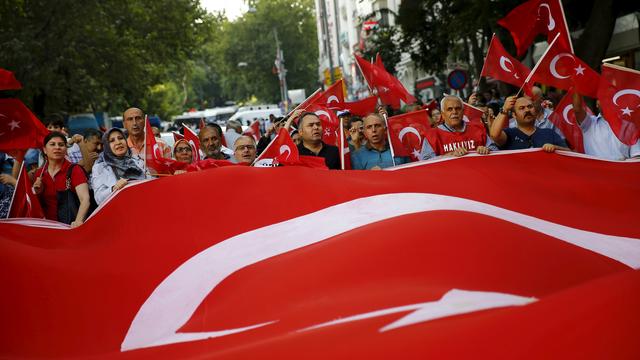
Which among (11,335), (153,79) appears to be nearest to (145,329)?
(11,335)

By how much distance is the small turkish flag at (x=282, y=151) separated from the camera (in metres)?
6.86

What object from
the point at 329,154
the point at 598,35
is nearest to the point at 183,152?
the point at 329,154

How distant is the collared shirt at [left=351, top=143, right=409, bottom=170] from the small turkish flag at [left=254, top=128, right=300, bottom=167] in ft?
3.49

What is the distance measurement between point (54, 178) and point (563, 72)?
→ 4.87m

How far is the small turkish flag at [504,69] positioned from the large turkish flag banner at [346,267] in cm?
264

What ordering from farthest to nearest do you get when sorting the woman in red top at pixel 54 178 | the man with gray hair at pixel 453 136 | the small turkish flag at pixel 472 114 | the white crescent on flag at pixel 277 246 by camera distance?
1. the small turkish flag at pixel 472 114
2. the man with gray hair at pixel 453 136
3. the woman in red top at pixel 54 178
4. the white crescent on flag at pixel 277 246

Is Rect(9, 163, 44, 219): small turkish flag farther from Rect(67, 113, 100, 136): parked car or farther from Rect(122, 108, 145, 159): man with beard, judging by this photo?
Rect(67, 113, 100, 136): parked car

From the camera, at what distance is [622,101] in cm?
719

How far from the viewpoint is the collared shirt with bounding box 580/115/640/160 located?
718 centimetres

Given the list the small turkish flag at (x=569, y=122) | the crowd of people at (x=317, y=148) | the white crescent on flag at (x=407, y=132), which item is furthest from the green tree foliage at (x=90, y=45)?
the small turkish flag at (x=569, y=122)

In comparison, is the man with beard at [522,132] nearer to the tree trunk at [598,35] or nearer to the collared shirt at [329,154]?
the collared shirt at [329,154]

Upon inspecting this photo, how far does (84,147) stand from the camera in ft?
29.2

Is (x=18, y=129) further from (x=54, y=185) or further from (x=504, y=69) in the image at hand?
(x=504, y=69)

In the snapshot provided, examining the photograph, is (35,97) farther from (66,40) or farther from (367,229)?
(367,229)
